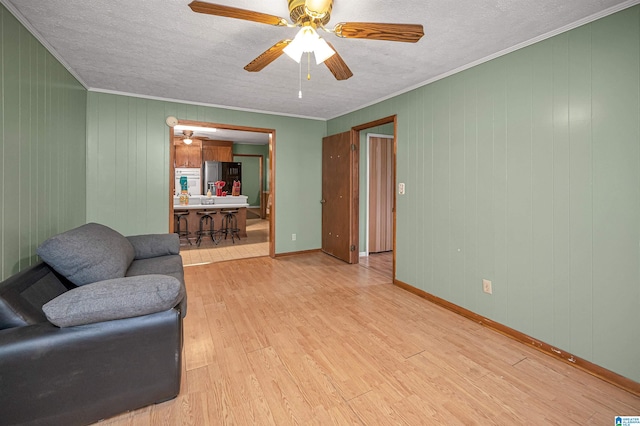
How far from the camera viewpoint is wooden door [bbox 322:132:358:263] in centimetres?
466

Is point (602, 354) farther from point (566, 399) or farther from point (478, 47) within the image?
point (478, 47)

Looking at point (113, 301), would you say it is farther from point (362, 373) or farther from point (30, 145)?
point (30, 145)

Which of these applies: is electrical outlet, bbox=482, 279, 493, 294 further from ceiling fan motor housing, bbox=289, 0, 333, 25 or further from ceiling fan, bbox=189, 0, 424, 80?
ceiling fan motor housing, bbox=289, 0, 333, 25

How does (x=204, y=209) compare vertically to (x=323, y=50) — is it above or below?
below

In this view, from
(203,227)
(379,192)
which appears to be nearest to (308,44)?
(379,192)

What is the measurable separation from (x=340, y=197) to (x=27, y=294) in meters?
3.91

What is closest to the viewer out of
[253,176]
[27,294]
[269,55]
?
[27,294]

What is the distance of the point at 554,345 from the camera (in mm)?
2227

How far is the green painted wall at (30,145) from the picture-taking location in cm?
189

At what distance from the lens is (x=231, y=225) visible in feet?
22.2

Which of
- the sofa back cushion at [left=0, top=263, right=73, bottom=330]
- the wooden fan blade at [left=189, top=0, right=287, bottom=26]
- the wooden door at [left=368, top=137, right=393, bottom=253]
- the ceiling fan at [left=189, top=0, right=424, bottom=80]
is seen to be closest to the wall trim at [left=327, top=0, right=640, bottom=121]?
the ceiling fan at [left=189, top=0, right=424, bottom=80]

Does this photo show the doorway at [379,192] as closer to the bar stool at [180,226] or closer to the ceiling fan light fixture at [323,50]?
the ceiling fan light fixture at [323,50]

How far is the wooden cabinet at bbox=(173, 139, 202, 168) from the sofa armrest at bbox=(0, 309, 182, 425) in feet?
24.6

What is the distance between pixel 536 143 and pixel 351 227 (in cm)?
279
